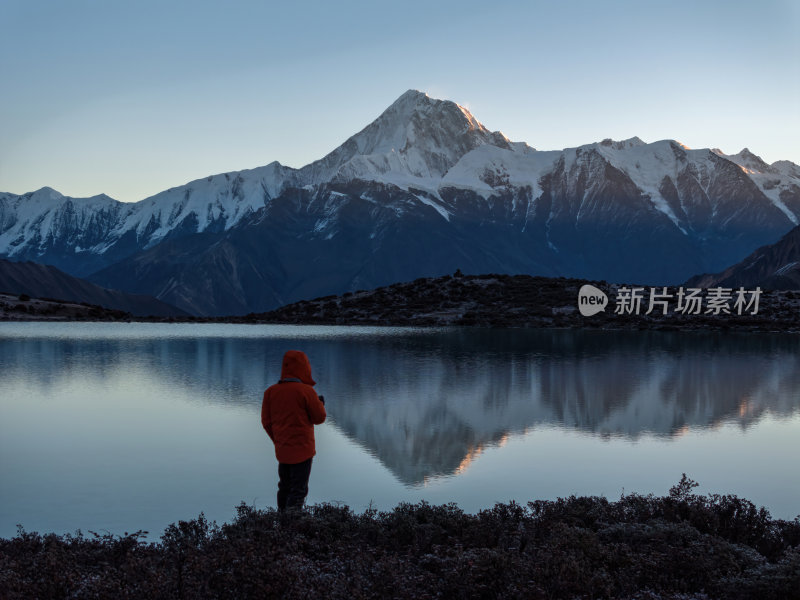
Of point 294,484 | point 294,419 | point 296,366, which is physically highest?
point 296,366

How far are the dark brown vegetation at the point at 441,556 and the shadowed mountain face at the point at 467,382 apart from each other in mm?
4002

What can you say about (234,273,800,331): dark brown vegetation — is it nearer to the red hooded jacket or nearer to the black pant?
the black pant

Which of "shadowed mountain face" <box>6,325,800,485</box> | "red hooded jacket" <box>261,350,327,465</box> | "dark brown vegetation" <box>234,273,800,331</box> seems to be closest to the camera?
"red hooded jacket" <box>261,350,327,465</box>

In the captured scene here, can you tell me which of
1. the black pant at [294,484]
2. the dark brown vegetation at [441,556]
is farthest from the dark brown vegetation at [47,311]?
the dark brown vegetation at [441,556]

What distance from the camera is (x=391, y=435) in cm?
1922

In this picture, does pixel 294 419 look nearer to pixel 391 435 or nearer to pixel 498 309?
pixel 391 435

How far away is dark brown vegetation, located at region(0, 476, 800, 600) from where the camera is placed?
8.28 metres

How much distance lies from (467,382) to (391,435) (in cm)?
1185

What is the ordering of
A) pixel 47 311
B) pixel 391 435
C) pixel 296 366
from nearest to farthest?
pixel 296 366
pixel 391 435
pixel 47 311

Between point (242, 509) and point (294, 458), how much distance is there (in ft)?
3.51

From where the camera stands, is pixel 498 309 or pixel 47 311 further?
pixel 498 309

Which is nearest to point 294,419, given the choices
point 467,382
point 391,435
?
point 391,435

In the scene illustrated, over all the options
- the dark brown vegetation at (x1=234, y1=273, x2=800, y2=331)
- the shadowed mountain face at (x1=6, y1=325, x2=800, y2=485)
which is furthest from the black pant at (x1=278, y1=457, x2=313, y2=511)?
the dark brown vegetation at (x1=234, y1=273, x2=800, y2=331)

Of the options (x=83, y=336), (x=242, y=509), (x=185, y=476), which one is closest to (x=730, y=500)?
(x=242, y=509)
